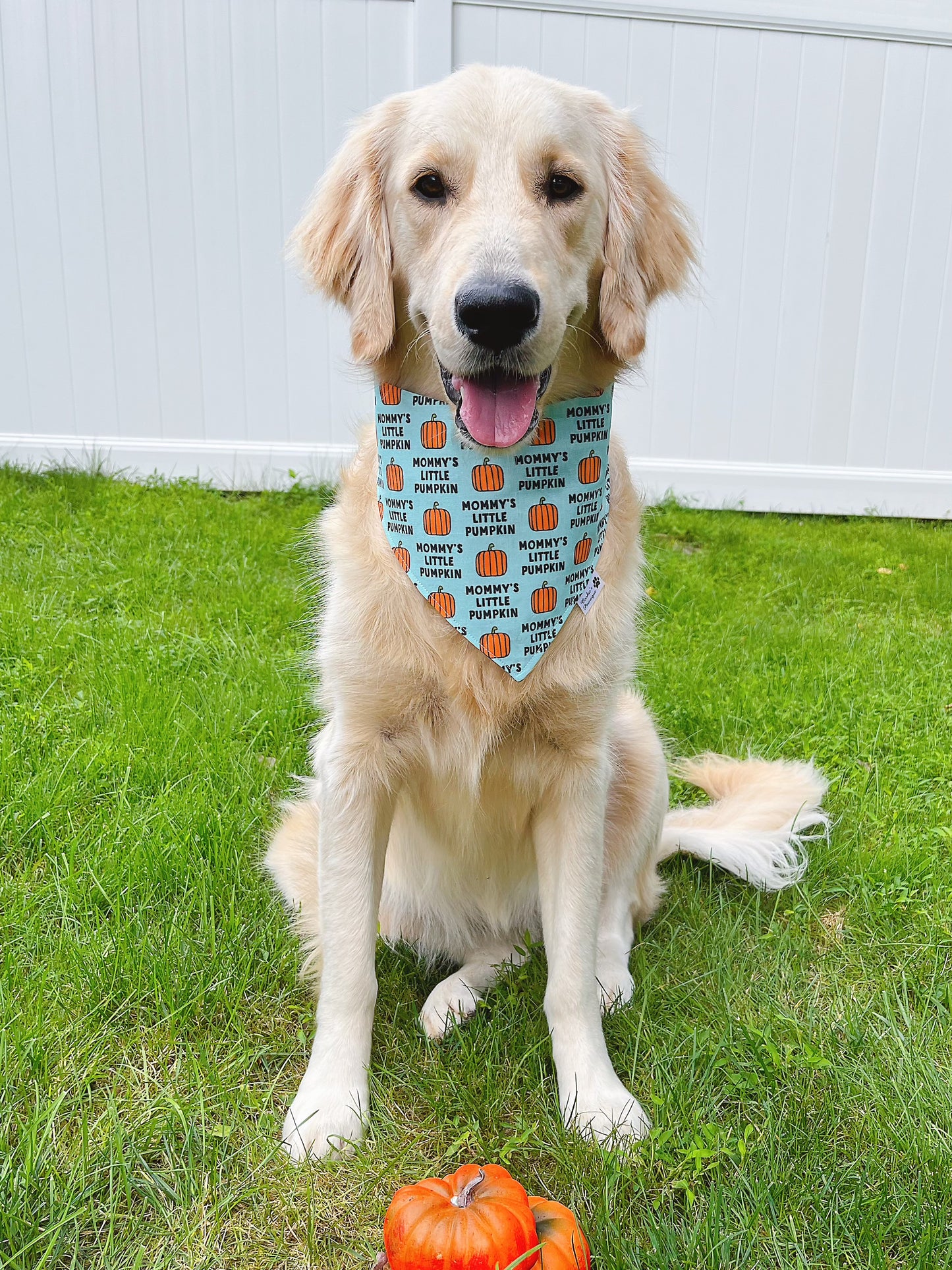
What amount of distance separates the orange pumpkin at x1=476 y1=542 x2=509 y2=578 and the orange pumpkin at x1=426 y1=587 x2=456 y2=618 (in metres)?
0.09

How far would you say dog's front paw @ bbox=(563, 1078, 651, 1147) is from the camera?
1634 mm

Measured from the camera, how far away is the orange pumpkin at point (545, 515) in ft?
6.19

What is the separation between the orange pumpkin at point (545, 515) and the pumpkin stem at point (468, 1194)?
1.10 meters

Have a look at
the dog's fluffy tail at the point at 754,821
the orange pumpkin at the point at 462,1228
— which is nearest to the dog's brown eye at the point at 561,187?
the dog's fluffy tail at the point at 754,821

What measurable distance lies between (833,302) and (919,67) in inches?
54.3

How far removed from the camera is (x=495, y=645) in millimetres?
1789

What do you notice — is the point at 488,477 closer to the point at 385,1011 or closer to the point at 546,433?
the point at 546,433

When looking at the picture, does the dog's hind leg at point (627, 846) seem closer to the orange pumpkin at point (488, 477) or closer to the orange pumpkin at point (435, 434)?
the orange pumpkin at point (488, 477)

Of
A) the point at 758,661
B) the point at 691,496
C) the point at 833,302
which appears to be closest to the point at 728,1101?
the point at 758,661

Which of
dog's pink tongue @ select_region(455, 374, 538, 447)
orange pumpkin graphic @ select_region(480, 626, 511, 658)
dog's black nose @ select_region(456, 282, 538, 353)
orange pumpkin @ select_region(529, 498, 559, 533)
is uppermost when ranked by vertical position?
dog's black nose @ select_region(456, 282, 538, 353)

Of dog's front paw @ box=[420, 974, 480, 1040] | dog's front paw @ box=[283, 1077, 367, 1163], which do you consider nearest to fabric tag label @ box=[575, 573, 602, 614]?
dog's front paw @ box=[420, 974, 480, 1040]

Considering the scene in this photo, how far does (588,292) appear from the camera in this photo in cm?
193

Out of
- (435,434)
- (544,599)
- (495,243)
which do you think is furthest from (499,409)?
(544,599)

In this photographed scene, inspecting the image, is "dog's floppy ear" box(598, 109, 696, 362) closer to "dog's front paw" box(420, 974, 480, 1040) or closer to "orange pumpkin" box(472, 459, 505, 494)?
"orange pumpkin" box(472, 459, 505, 494)
